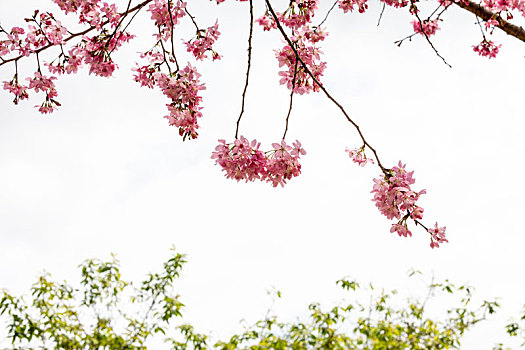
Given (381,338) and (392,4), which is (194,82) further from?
(381,338)

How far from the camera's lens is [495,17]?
323 cm

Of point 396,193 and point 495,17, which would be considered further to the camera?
point 495,17

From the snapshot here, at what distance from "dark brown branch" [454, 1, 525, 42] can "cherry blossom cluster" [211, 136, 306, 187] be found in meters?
1.83

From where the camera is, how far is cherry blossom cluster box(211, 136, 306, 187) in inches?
85.8

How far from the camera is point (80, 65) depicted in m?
3.35

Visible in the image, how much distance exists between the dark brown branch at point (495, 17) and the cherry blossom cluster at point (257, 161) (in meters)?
1.83

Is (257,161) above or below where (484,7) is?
below

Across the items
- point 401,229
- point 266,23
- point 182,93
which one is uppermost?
point 266,23

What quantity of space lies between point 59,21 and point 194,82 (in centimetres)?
135

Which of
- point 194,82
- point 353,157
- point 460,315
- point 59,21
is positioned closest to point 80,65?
point 59,21

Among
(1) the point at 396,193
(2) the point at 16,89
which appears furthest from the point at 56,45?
(1) the point at 396,193

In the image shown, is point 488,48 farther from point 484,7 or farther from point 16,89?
point 16,89

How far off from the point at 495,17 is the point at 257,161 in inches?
82.1

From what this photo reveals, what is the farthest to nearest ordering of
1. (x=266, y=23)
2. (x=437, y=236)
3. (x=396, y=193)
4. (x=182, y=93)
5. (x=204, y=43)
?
(x=266, y=23)
(x=204, y=43)
(x=182, y=93)
(x=437, y=236)
(x=396, y=193)
